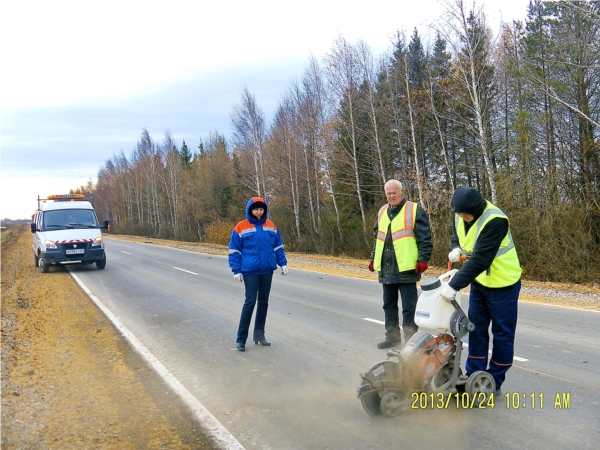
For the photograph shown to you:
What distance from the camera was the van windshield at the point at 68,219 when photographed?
58.5 feet

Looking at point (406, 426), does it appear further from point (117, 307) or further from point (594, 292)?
point (594, 292)

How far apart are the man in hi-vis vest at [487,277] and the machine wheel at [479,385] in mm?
115

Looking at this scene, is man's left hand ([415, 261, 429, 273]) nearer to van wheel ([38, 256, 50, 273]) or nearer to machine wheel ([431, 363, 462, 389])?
machine wheel ([431, 363, 462, 389])

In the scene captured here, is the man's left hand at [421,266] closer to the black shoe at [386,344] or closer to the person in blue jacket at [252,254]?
the black shoe at [386,344]

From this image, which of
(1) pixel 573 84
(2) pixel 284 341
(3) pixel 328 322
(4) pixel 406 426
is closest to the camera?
(4) pixel 406 426

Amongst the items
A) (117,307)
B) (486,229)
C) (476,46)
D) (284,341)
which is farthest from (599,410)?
(476,46)

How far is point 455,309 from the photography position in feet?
14.6

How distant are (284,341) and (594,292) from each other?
29.6 ft

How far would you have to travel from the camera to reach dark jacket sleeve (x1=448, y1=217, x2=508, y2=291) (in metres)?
4.36

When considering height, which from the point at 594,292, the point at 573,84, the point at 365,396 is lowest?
the point at 594,292

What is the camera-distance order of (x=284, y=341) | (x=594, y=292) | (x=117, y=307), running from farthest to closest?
1. (x=594, y=292)
2. (x=117, y=307)
3. (x=284, y=341)

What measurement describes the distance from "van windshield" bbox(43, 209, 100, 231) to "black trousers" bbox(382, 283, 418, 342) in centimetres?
1455

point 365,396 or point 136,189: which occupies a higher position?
point 136,189
